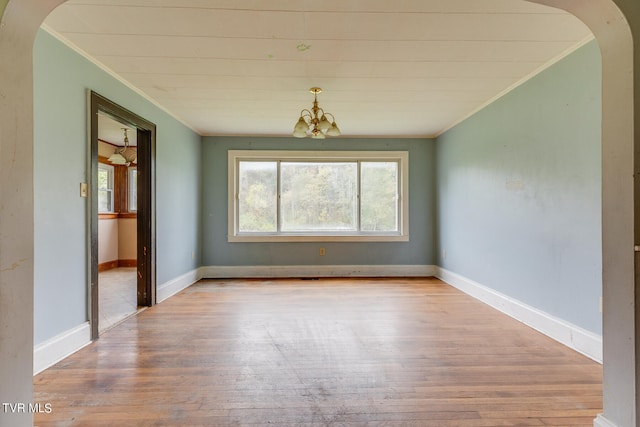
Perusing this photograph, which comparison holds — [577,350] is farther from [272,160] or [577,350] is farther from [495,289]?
[272,160]

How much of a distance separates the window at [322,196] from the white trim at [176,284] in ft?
2.83

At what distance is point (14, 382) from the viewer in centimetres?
119

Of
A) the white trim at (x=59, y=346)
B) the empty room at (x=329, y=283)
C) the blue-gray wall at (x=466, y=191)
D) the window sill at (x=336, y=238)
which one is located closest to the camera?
the empty room at (x=329, y=283)

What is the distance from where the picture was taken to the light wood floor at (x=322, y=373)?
5.24ft

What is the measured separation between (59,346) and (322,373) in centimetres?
177

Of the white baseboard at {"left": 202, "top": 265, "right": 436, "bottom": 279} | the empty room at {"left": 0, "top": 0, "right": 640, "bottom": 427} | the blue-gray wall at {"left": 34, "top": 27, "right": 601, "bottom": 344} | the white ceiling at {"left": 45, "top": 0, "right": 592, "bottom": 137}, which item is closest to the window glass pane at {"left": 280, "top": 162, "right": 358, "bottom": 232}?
the white baseboard at {"left": 202, "top": 265, "right": 436, "bottom": 279}

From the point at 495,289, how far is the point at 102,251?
5.92 metres

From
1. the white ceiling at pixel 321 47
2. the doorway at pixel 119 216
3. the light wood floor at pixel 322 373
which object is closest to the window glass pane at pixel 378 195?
the white ceiling at pixel 321 47

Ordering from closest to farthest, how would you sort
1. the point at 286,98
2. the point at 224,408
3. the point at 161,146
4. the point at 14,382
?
the point at 14,382 → the point at 224,408 → the point at 286,98 → the point at 161,146

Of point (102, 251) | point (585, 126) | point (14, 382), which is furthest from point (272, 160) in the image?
point (14, 382)

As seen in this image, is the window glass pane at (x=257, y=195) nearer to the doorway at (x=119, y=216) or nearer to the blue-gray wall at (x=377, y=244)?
the blue-gray wall at (x=377, y=244)

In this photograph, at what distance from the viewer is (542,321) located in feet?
8.81

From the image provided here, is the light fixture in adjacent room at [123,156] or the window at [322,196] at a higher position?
the light fixture in adjacent room at [123,156]

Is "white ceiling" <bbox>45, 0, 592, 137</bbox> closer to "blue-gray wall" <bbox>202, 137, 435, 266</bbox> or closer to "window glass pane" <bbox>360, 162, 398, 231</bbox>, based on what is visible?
"blue-gray wall" <bbox>202, 137, 435, 266</bbox>
